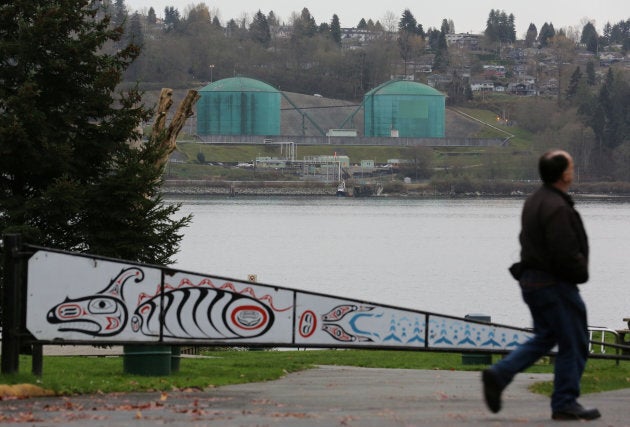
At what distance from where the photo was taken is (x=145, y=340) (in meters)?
12.8

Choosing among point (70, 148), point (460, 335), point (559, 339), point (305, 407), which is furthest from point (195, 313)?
point (70, 148)

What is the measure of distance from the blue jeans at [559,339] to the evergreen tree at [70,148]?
628 inches

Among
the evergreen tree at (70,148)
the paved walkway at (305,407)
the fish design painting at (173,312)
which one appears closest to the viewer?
the paved walkway at (305,407)

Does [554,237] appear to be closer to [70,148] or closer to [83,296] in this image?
[83,296]

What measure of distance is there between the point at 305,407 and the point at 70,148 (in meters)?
15.4

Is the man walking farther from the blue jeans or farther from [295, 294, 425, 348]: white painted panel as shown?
[295, 294, 425, 348]: white painted panel

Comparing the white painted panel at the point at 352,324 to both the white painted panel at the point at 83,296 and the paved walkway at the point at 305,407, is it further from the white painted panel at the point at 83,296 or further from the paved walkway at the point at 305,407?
the white painted panel at the point at 83,296

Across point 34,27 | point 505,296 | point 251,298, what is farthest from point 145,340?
point 505,296

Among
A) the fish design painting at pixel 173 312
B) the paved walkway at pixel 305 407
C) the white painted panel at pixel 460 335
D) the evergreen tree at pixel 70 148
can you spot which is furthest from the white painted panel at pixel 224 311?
the evergreen tree at pixel 70 148

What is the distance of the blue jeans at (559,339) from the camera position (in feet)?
32.2

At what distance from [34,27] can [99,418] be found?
→ 17034 mm

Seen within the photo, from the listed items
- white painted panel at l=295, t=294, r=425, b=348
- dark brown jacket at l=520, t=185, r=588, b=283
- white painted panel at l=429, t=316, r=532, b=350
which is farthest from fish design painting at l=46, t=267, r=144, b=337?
dark brown jacket at l=520, t=185, r=588, b=283

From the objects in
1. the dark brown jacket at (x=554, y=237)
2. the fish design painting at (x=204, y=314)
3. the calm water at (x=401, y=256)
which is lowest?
the calm water at (x=401, y=256)

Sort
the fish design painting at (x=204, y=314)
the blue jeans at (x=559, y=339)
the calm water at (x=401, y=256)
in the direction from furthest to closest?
the calm water at (x=401, y=256) → the fish design painting at (x=204, y=314) → the blue jeans at (x=559, y=339)
